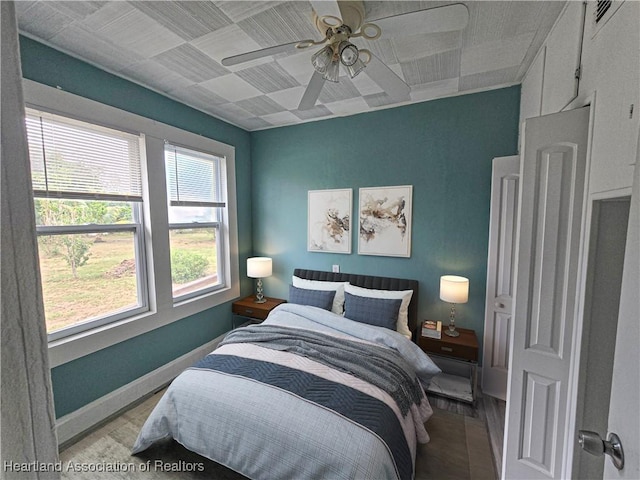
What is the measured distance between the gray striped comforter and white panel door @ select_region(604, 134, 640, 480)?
937 mm

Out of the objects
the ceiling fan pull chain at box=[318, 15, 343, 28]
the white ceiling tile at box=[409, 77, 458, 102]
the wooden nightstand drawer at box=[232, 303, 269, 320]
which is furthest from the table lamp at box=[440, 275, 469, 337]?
A: the ceiling fan pull chain at box=[318, 15, 343, 28]

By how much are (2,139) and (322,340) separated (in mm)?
2072

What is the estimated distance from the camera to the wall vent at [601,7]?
104 centimetres

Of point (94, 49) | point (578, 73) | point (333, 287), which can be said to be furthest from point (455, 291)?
point (94, 49)

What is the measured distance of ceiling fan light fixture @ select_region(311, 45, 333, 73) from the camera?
143 centimetres

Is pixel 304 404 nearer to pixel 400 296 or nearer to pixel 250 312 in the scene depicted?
pixel 400 296

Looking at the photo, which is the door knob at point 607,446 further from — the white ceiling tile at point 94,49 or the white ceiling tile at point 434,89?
the white ceiling tile at point 94,49

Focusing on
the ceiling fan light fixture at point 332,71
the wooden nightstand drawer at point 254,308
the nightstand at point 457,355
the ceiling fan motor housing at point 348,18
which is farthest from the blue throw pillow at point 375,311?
the ceiling fan motor housing at point 348,18

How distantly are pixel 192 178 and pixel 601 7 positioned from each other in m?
3.13

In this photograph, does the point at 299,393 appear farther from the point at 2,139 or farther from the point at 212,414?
the point at 2,139

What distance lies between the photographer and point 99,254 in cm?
221

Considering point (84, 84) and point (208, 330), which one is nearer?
point (84, 84)

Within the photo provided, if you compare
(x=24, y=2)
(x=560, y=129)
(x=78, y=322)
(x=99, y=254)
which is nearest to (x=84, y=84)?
(x=24, y=2)

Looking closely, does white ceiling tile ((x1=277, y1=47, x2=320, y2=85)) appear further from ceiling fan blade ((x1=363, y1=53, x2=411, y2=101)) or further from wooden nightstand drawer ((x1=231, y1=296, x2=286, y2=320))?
wooden nightstand drawer ((x1=231, y1=296, x2=286, y2=320))
